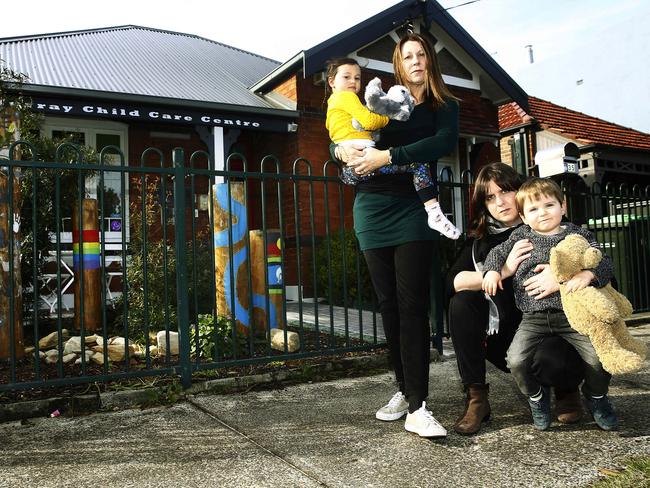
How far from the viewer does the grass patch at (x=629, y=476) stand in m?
1.80

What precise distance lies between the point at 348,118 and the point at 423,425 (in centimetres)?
145

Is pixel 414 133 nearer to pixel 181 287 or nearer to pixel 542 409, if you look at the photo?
pixel 542 409

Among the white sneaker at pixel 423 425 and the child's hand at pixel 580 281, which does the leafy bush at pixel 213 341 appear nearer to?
the white sneaker at pixel 423 425

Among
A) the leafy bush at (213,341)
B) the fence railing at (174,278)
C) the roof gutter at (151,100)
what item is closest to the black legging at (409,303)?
the fence railing at (174,278)

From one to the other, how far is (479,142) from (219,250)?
9067mm

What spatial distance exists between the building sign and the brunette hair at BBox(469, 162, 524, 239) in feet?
22.6

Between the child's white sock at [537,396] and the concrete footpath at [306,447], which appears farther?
→ the child's white sock at [537,396]

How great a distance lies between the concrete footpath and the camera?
2023mm

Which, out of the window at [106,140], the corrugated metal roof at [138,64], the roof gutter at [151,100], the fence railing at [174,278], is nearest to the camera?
the fence railing at [174,278]

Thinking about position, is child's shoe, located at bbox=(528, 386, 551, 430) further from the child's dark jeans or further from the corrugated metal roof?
the corrugated metal roof

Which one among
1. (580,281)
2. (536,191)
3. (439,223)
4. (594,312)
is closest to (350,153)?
(439,223)

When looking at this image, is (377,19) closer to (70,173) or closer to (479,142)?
(479,142)

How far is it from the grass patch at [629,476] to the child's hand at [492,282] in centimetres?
80

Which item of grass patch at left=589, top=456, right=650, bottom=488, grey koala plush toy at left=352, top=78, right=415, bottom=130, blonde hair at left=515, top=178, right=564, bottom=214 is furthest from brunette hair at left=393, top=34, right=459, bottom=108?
grass patch at left=589, top=456, right=650, bottom=488
